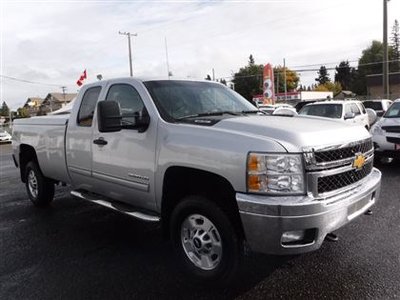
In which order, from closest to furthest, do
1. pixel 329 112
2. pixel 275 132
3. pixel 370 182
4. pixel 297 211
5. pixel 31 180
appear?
pixel 297 211
pixel 275 132
pixel 370 182
pixel 31 180
pixel 329 112

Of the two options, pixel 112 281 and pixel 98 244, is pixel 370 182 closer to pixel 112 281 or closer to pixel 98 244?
pixel 112 281

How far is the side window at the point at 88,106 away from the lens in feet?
18.5

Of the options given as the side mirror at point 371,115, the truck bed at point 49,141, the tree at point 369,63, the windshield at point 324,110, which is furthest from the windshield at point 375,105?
the tree at point 369,63

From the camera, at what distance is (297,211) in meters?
3.41

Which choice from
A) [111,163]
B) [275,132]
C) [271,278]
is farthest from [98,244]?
[275,132]

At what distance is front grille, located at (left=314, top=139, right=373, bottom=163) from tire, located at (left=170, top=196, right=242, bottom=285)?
94 centimetres

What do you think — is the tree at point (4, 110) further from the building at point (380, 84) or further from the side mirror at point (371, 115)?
the side mirror at point (371, 115)

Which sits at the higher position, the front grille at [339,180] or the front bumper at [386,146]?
the front grille at [339,180]

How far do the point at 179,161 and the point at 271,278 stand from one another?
1.38 metres

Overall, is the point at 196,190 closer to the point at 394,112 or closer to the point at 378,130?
the point at 378,130

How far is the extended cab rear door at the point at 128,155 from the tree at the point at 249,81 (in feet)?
288

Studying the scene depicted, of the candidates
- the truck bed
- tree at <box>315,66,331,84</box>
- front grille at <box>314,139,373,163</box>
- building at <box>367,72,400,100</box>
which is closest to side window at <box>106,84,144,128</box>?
the truck bed

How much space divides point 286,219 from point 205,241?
92cm

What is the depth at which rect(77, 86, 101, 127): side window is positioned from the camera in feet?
18.5
